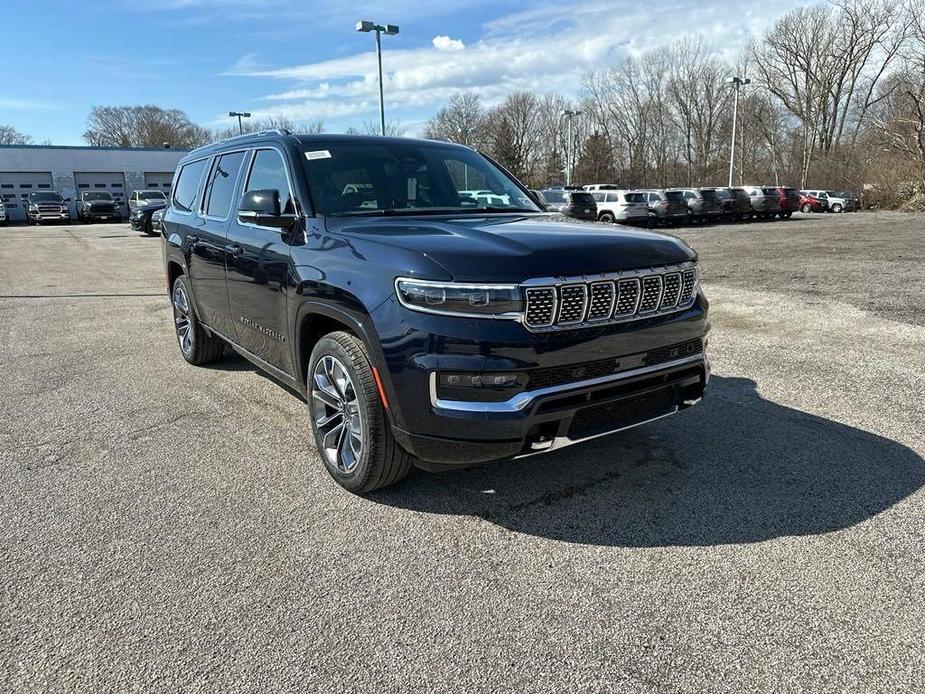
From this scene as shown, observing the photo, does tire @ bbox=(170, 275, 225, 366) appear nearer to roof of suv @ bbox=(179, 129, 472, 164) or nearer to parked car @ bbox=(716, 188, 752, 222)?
roof of suv @ bbox=(179, 129, 472, 164)

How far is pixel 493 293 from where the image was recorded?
2.88 metres

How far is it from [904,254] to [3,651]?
17201mm

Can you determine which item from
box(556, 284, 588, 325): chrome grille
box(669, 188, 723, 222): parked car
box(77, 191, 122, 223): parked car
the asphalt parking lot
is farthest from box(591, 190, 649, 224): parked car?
box(77, 191, 122, 223): parked car

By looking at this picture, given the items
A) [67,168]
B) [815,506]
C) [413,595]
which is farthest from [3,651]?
[67,168]

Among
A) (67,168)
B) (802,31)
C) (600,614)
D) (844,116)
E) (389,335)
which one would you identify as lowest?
(600,614)

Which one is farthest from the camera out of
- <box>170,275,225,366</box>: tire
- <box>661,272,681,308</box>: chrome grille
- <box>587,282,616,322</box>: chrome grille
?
<box>170,275,225,366</box>: tire

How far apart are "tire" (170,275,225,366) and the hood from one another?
2.79m

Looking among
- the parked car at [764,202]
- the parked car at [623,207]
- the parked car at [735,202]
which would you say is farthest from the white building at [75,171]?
the parked car at [764,202]

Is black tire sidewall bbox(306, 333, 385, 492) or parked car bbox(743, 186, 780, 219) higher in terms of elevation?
parked car bbox(743, 186, 780, 219)

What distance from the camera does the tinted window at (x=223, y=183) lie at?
15.9 feet

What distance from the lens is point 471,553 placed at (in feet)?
9.84

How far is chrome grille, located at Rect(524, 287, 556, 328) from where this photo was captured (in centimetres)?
290

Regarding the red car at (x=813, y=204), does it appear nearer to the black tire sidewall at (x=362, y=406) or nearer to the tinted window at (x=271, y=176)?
the tinted window at (x=271, y=176)

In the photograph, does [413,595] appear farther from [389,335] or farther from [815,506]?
[815,506]
